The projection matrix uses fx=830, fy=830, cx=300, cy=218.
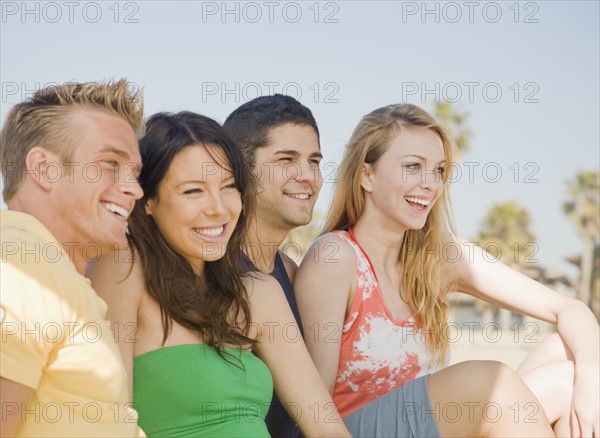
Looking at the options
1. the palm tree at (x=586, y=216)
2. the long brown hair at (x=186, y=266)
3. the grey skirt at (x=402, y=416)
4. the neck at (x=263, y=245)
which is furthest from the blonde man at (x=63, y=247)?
the palm tree at (x=586, y=216)

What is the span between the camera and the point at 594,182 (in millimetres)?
34438

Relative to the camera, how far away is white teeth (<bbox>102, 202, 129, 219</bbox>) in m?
2.58

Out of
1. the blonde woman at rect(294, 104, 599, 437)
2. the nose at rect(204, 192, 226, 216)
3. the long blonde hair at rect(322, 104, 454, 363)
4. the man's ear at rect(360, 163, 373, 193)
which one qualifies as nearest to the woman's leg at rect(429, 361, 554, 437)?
the blonde woman at rect(294, 104, 599, 437)

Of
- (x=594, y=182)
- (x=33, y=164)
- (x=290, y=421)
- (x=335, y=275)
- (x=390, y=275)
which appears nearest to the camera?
(x=33, y=164)

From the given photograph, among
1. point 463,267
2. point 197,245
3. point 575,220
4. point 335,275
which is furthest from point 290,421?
point 575,220

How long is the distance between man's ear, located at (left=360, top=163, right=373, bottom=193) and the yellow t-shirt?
1970mm

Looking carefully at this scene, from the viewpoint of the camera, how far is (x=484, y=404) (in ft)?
9.76

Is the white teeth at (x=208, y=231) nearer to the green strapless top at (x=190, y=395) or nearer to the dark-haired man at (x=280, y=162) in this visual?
the green strapless top at (x=190, y=395)

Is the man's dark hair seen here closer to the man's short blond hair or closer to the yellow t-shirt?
the man's short blond hair

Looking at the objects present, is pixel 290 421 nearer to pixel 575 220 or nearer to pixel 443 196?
pixel 443 196

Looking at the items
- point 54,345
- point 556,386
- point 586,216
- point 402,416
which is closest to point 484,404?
point 402,416

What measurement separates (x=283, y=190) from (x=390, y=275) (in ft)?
2.10

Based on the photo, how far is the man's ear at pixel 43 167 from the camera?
2.39m

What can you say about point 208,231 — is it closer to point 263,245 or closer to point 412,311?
point 263,245
